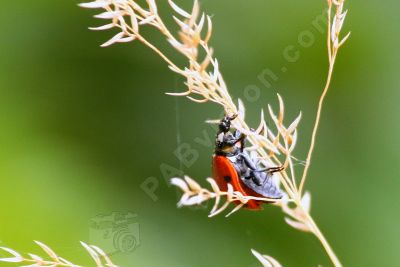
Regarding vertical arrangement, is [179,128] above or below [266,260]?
above

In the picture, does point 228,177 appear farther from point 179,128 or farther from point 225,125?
point 179,128

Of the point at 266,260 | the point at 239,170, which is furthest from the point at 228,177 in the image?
the point at 266,260
